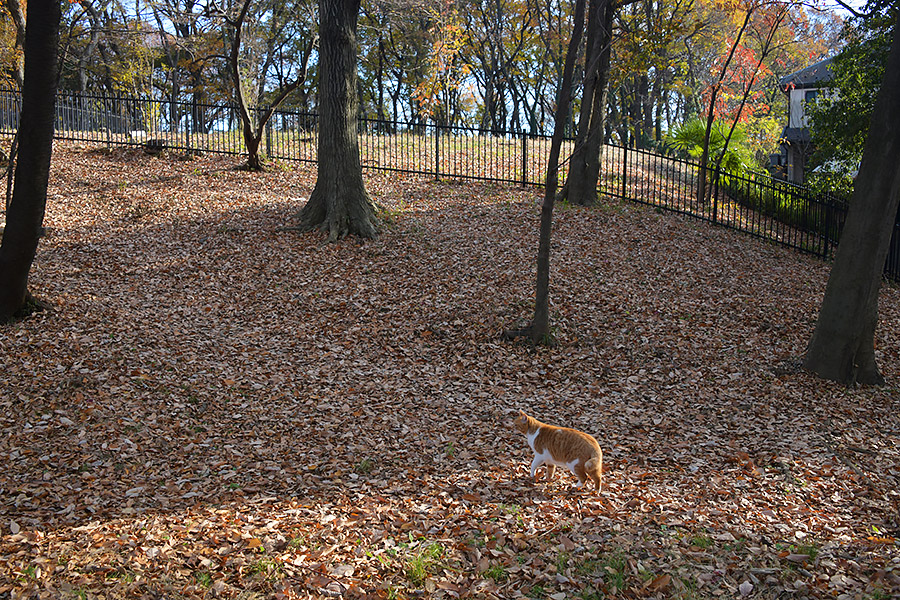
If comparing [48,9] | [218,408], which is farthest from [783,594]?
[48,9]

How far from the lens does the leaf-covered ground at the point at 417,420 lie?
168 inches

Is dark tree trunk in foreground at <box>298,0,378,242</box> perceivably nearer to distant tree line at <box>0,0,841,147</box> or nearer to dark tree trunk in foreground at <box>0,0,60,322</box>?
distant tree line at <box>0,0,841,147</box>

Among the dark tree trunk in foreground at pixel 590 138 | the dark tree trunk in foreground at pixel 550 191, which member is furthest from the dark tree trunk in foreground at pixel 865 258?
the dark tree trunk in foreground at pixel 590 138

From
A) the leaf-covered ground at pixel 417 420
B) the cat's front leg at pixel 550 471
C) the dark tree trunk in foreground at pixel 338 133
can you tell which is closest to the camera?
the leaf-covered ground at pixel 417 420

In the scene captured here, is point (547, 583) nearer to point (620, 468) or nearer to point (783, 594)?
point (783, 594)

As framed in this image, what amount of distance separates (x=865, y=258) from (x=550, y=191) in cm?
370

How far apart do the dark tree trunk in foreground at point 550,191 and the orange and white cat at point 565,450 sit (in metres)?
2.99

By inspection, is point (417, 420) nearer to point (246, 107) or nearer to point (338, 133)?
point (338, 133)

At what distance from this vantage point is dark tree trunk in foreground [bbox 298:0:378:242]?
36.8ft

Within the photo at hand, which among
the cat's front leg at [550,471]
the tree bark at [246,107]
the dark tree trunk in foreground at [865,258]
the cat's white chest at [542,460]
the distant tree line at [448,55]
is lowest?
the cat's front leg at [550,471]

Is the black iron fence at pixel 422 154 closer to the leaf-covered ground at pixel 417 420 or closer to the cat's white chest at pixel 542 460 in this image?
the leaf-covered ground at pixel 417 420

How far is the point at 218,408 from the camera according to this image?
6512 mm

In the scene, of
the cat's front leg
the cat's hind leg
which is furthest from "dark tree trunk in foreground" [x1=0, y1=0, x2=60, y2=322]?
the cat's hind leg

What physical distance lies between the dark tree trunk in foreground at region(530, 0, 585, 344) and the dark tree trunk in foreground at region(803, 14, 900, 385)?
323cm
